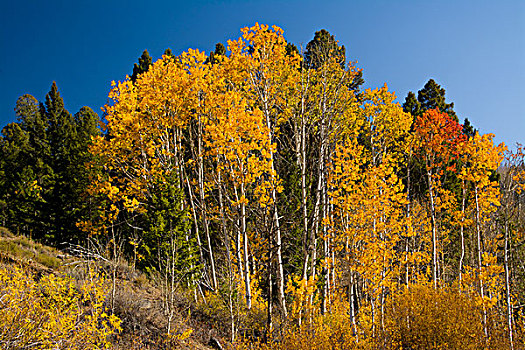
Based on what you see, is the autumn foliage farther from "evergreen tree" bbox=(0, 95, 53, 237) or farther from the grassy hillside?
"evergreen tree" bbox=(0, 95, 53, 237)

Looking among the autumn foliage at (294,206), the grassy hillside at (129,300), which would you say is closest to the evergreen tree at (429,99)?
the autumn foliage at (294,206)

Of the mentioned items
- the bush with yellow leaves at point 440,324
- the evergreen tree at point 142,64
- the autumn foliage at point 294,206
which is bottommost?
the bush with yellow leaves at point 440,324

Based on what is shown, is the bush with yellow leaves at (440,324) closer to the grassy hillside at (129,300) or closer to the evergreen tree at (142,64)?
the grassy hillside at (129,300)

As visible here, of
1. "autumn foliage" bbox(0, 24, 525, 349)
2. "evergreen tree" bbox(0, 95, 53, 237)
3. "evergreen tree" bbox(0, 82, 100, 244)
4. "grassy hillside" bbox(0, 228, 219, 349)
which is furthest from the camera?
"evergreen tree" bbox(0, 95, 53, 237)

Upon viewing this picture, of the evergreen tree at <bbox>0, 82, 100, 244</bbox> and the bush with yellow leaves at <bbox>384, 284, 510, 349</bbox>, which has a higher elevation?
the evergreen tree at <bbox>0, 82, 100, 244</bbox>

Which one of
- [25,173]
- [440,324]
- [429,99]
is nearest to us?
[440,324]

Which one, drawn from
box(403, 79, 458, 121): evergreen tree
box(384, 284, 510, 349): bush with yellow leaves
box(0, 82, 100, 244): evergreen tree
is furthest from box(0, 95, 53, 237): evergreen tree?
box(403, 79, 458, 121): evergreen tree

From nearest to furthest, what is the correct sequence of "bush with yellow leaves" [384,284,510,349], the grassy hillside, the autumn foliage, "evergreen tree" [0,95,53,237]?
the grassy hillside < the autumn foliage < "bush with yellow leaves" [384,284,510,349] < "evergreen tree" [0,95,53,237]

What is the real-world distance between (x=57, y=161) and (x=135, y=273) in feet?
45.4

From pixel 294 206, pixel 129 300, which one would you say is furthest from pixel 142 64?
pixel 129 300

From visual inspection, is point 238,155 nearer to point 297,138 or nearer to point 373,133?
point 297,138

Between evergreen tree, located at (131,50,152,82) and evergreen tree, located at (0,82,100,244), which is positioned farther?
evergreen tree, located at (131,50,152,82)

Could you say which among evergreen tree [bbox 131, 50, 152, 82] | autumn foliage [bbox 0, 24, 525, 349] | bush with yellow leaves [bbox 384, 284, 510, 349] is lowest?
bush with yellow leaves [bbox 384, 284, 510, 349]

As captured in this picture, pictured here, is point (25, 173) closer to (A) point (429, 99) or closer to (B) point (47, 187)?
(B) point (47, 187)
